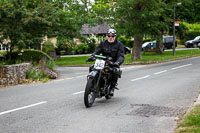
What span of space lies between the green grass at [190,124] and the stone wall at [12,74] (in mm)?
9711

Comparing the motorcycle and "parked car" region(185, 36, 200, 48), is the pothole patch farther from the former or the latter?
"parked car" region(185, 36, 200, 48)

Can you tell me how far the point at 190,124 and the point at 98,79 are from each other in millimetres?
3000

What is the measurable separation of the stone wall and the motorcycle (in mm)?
6792

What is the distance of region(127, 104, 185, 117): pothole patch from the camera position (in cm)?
796

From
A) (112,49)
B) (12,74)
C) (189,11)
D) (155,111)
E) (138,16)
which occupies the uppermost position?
(189,11)

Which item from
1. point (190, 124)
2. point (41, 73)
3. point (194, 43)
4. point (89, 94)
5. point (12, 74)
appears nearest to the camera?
point (190, 124)

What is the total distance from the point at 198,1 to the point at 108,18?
1305 cm

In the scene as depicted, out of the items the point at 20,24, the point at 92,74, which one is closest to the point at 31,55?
the point at 20,24

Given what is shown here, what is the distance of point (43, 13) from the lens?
19734 millimetres

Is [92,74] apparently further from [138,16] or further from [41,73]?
[138,16]

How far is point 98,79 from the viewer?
895 cm

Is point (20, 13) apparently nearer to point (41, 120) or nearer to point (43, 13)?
point (43, 13)

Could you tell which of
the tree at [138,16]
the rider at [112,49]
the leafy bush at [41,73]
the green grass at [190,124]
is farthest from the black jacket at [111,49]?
the tree at [138,16]

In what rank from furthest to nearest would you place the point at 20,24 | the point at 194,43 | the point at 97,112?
the point at 194,43, the point at 20,24, the point at 97,112
